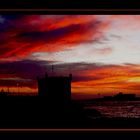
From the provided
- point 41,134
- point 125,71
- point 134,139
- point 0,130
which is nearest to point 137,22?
point 125,71

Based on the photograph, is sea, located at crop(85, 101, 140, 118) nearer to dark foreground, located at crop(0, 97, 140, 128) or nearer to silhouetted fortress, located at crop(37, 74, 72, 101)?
dark foreground, located at crop(0, 97, 140, 128)

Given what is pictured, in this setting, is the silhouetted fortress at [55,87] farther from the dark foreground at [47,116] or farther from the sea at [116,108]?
the sea at [116,108]

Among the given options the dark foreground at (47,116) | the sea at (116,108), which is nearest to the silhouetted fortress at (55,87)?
the dark foreground at (47,116)

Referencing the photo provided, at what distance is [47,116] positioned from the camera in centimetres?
329

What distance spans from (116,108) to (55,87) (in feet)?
1.65

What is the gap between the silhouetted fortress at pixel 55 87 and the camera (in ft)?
10.8

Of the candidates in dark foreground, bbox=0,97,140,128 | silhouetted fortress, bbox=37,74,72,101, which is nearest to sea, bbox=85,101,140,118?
dark foreground, bbox=0,97,140,128

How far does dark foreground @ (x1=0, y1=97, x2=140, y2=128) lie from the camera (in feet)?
10.6

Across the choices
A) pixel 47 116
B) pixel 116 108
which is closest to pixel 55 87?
pixel 47 116

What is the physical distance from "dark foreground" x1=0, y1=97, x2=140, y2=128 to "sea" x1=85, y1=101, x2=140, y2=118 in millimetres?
32

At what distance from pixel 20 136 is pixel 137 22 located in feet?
4.12

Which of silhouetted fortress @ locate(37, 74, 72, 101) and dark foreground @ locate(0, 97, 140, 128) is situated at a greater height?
silhouetted fortress @ locate(37, 74, 72, 101)

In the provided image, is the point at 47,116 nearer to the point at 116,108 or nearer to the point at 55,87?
the point at 55,87
